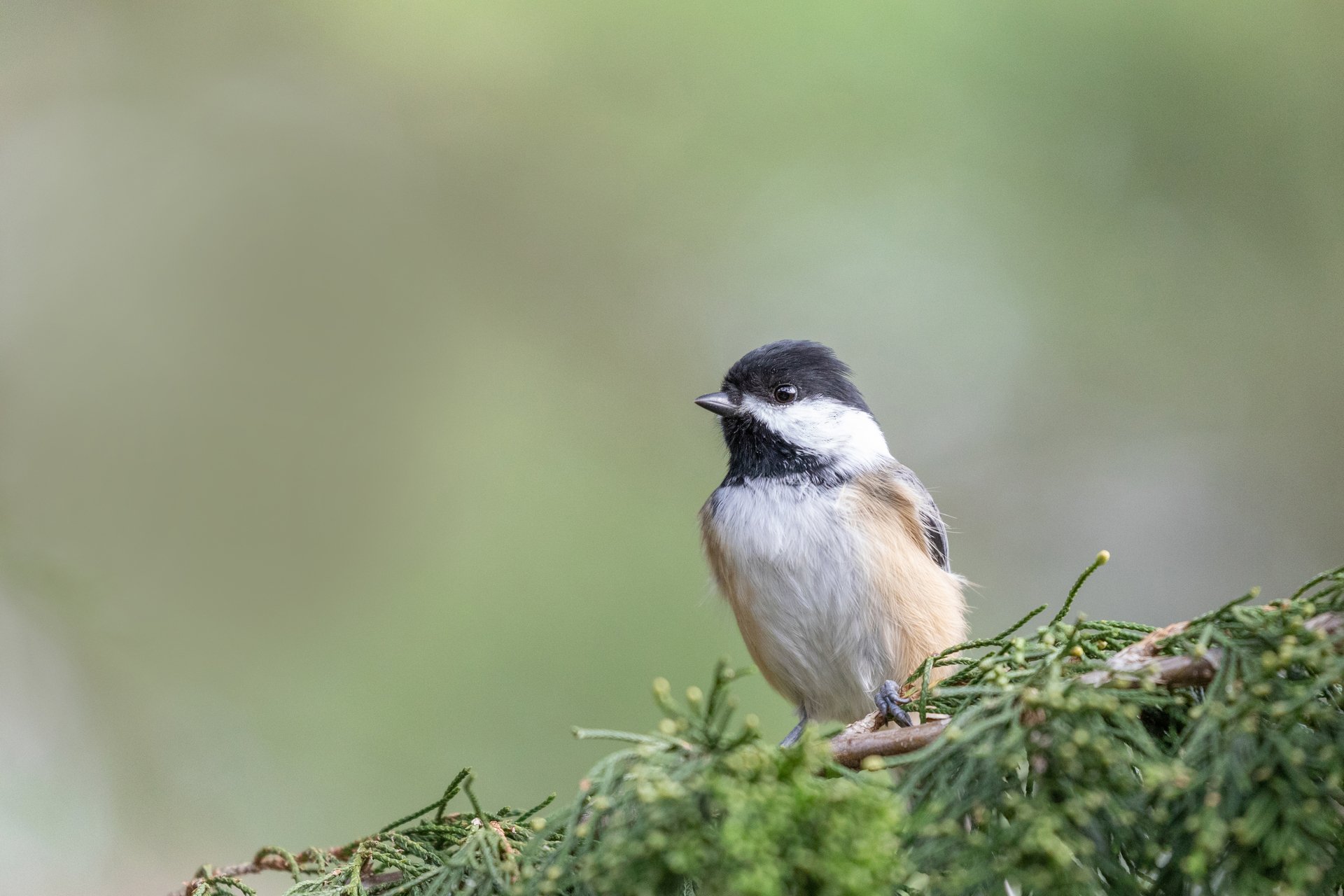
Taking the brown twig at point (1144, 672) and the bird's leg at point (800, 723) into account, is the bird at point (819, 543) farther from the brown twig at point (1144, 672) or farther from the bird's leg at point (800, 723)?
the brown twig at point (1144, 672)

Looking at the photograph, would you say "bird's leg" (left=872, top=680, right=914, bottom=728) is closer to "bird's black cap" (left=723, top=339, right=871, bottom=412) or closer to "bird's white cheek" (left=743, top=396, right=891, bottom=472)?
"bird's white cheek" (left=743, top=396, right=891, bottom=472)

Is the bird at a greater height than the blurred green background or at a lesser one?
lesser

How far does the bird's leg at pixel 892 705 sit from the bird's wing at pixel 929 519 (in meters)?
0.86

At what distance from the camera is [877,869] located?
64 centimetres

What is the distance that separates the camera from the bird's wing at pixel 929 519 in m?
2.07

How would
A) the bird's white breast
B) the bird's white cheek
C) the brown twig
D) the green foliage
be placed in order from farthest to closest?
the bird's white cheek < the bird's white breast < the brown twig < the green foliage

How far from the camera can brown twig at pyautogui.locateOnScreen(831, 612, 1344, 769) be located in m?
0.82

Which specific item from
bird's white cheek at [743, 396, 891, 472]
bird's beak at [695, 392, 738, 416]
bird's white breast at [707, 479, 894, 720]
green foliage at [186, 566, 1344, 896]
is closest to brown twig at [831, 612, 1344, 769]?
green foliage at [186, 566, 1344, 896]

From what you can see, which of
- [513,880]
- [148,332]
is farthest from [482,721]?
[513,880]

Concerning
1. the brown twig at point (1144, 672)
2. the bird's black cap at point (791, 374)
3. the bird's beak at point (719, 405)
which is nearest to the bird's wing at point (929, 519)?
the bird's black cap at point (791, 374)

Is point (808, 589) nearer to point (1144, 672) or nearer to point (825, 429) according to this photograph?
point (825, 429)

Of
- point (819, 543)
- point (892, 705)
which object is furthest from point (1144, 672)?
point (819, 543)

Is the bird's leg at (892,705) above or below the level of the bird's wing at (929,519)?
below

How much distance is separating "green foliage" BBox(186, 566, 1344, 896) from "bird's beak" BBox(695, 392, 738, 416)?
1.20 meters
